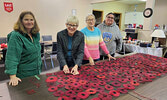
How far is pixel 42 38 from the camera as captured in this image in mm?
4734

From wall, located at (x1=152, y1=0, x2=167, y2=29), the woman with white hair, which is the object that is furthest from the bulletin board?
the woman with white hair

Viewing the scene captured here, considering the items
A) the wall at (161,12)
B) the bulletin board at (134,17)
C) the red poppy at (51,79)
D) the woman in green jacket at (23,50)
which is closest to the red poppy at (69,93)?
the red poppy at (51,79)

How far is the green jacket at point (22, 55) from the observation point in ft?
3.47

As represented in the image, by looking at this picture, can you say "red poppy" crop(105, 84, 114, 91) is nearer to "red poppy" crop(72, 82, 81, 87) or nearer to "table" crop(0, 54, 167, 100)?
"table" crop(0, 54, 167, 100)

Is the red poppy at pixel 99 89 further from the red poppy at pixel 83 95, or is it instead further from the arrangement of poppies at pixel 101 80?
the red poppy at pixel 83 95

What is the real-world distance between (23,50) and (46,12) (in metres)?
4.06

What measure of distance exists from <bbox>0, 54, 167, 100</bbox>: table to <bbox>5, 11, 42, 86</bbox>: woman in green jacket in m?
0.09

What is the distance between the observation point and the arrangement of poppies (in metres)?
0.88

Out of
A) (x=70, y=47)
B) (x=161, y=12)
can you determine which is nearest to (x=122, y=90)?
(x=70, y=47)

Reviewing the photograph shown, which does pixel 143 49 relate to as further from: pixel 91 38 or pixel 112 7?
pixel 112 7

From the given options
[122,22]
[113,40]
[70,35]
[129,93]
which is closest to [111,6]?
[122,22]

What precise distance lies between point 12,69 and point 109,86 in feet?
2.77

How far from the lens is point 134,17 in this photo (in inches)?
322

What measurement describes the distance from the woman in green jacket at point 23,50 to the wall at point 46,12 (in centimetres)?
361
